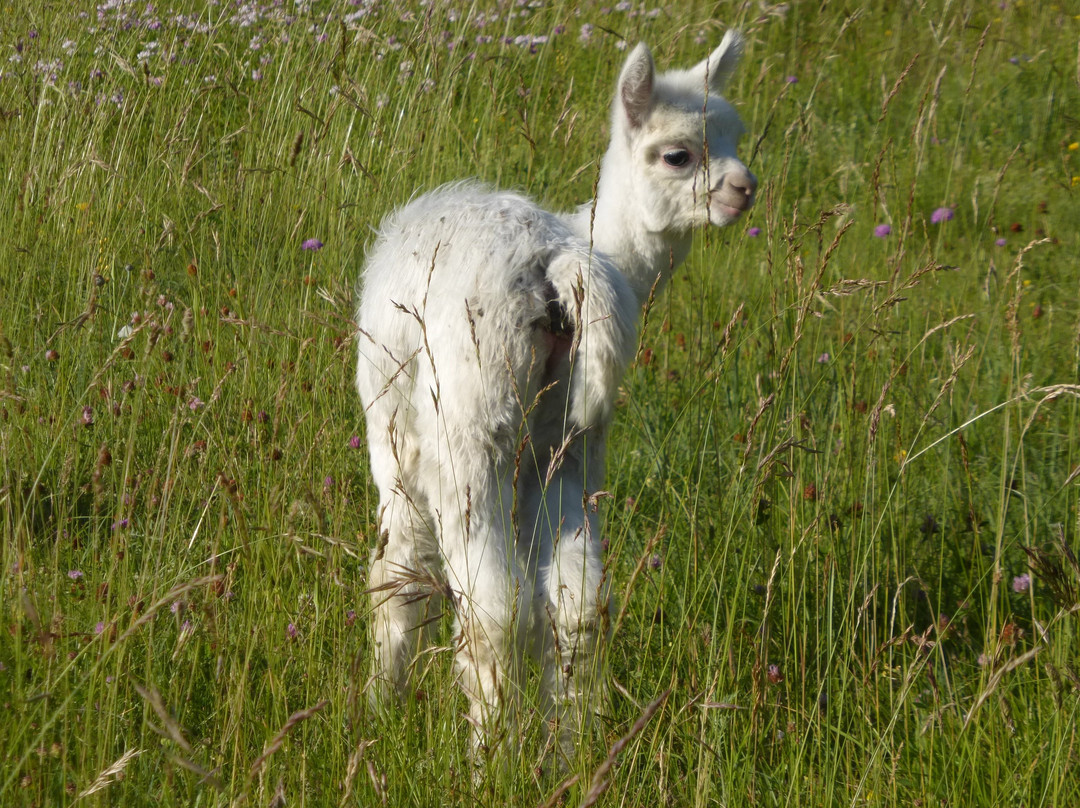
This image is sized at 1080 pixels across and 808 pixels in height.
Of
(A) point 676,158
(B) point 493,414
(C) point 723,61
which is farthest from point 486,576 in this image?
(C) point 723,61

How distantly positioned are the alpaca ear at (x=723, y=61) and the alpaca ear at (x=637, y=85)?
0.33 metres

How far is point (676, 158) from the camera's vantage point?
342 centimetres

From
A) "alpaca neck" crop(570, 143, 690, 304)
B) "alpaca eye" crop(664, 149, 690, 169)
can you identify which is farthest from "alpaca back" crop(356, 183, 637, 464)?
"alpaca eye" crop(664, 149, 690, 169)

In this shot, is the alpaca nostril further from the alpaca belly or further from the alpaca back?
the alpaca belly

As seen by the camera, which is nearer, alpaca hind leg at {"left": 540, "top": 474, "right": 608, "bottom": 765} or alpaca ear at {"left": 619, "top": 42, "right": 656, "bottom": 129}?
alpaca hind leg at {"left": 540, "top": 474, "right": 608, "bottom": 765}

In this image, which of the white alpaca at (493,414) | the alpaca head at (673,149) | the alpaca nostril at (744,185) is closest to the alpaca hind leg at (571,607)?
the white alpaca at (493,414)

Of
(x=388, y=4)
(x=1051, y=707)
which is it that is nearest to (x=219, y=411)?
(x=1051, y=707)

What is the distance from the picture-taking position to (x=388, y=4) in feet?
16.5

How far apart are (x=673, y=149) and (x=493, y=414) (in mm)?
1585

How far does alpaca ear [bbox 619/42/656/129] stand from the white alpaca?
965 millimetres

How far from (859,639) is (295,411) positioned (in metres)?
1.73

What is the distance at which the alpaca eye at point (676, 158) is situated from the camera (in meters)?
3.40

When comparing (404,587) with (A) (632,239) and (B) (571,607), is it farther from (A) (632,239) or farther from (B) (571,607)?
(A) (632,239)

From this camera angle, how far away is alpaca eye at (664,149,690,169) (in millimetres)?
3400
